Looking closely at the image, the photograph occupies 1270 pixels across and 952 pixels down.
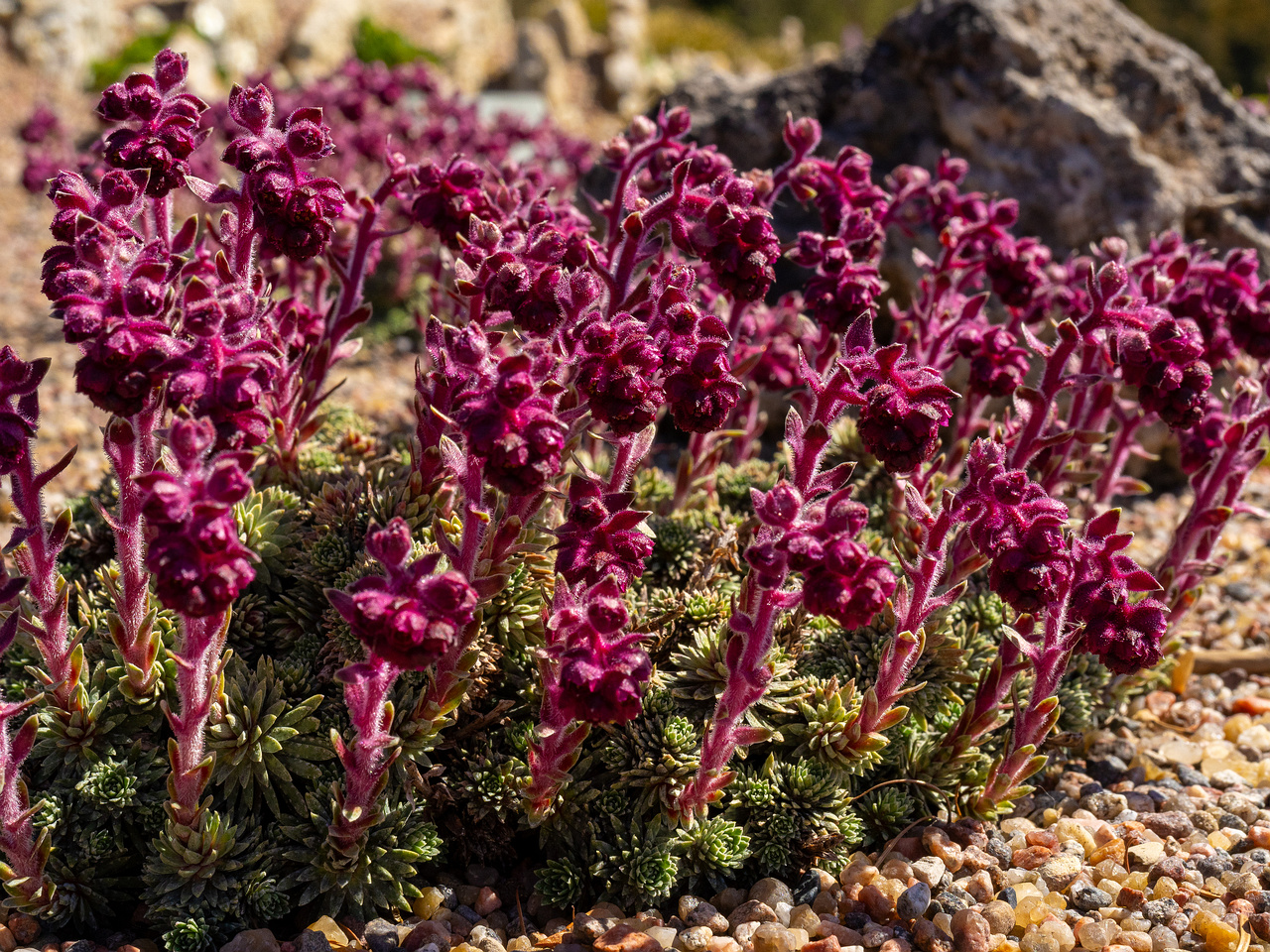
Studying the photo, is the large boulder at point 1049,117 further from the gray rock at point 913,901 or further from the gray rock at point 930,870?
the gray rock at point 913,901

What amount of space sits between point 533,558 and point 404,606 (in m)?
1.32

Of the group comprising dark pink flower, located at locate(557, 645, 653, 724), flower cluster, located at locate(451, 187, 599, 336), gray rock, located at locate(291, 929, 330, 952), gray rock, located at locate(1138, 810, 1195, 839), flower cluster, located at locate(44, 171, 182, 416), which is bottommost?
Answer: gray rock, located at locate(291, 929, 330, 952)

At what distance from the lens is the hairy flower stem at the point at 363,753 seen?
119 inches

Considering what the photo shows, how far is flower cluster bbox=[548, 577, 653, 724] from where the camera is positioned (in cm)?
283

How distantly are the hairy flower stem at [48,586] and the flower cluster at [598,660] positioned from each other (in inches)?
61.7

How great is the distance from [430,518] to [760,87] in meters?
4.31

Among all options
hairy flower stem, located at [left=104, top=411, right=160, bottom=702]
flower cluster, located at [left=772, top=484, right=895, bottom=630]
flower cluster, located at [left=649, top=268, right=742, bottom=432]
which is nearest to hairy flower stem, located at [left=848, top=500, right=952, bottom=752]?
flower cluster, located at [left=772, top=484, right=895, bottom=630]

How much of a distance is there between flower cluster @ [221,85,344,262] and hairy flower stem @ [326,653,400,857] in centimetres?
135

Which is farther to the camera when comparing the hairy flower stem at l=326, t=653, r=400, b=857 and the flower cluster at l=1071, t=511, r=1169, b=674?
the flower cluster at l=1071, t=511, r=1169, b=674

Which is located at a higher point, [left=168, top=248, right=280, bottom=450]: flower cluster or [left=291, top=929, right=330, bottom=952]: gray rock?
[left=168, top=248, right=280, bottom=450]: flower cluster

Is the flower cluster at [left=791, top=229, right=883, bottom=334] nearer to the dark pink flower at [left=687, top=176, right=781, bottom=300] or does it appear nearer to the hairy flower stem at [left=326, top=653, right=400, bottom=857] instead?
the dark pink flower at [left=687, top=176, right=781, bottom=300]

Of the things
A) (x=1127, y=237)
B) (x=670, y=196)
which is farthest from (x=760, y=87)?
(x=670, y=196)

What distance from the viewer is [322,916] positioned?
133 inches

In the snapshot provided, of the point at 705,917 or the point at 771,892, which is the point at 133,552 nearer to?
the point at 705,917
